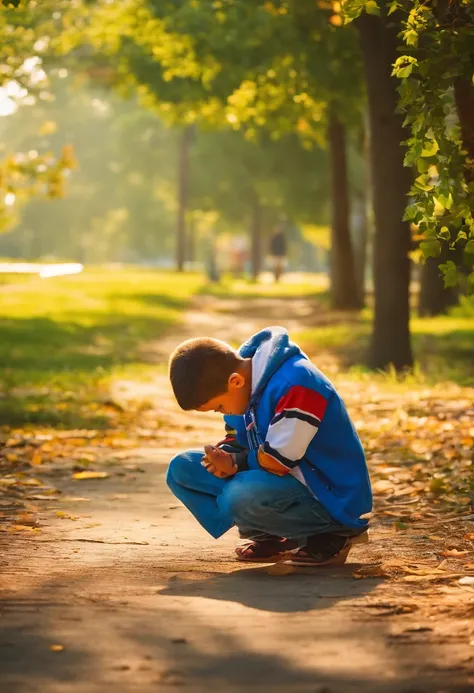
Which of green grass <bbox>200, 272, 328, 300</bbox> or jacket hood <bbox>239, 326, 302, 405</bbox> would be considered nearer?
jacket hood <bbox>239, 326, 302, 405</bbox>

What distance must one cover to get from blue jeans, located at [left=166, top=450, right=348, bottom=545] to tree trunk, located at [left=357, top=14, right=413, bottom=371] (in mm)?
9588

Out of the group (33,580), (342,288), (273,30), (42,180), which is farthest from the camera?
(342,288)

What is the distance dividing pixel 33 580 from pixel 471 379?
10326mm

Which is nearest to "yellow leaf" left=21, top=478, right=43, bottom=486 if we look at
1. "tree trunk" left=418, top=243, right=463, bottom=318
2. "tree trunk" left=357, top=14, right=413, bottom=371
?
"tree trunk" left=357, top=14, right=413, bottom=371

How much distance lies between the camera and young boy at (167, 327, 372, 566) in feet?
17.8

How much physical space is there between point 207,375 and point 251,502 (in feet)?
1.98

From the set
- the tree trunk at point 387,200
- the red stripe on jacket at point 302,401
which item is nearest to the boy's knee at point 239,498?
the red stripe on jacket at point 302,401

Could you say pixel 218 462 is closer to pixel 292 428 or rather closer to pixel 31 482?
pixel 292 428

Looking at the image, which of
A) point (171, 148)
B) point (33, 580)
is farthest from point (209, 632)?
point (171, 148)

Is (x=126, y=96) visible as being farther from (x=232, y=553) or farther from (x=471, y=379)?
(x=232, y=553)

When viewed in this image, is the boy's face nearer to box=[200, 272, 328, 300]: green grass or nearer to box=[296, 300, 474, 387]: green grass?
box=[296, 300, 474, 387]: green grass

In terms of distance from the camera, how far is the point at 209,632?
4.59 metres

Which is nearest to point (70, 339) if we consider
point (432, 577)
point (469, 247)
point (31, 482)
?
point (31, 482)

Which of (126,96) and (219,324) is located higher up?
(126,96)
